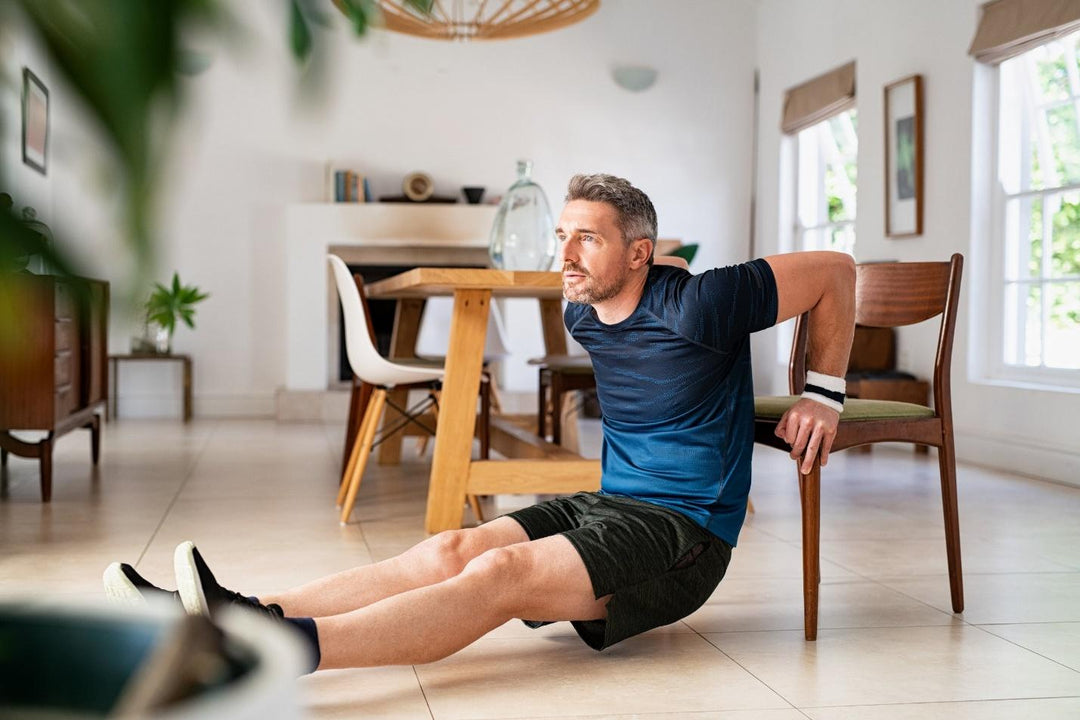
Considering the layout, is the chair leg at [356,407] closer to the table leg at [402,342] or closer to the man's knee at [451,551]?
the table leg at [402,342]

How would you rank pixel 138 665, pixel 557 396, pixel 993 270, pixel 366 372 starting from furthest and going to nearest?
1. pixel 993 270
2. pixel 557 396
3. pixel 366 372
4. pixel 138 665

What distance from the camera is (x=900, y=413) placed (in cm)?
261

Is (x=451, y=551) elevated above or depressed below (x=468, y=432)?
below

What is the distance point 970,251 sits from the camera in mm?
5727

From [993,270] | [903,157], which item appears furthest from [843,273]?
[903,157]

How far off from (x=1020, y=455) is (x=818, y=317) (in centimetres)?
347

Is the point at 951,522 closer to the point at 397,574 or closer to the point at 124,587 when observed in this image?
the point at 397,574

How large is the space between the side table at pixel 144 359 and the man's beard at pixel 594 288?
585cm

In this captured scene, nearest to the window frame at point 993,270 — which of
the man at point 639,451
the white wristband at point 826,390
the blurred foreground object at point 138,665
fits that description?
the white wristband at point 826,390

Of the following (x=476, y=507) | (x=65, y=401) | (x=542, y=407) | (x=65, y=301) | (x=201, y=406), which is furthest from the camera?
(x=201, y=406)

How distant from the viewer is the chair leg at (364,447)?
3689 mm

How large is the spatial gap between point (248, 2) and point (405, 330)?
4956mm

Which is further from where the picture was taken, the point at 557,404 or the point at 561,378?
the point at 557,404

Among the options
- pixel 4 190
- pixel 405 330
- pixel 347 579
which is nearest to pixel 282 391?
pixel 405 330
